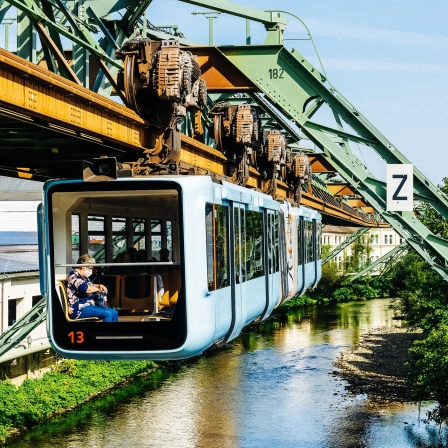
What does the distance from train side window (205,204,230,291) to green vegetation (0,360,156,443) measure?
20665 mm

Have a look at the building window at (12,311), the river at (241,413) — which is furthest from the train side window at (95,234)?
the building window at (12,311)

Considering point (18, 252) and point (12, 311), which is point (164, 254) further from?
point (18, 252)

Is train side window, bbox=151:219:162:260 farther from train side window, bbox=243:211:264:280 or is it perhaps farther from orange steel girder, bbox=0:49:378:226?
train side window, bbox=243:211:264:280

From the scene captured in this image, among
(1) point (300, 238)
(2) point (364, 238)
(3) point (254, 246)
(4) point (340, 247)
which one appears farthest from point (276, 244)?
(2) point (364, 238)

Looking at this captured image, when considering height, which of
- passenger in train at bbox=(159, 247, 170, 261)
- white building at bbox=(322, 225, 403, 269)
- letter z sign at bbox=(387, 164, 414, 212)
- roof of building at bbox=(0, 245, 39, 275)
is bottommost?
passenger in train at bbox=(159, 247, 170, 261)

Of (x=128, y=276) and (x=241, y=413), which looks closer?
(x=128, y=276)

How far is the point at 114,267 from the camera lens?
1176 cm

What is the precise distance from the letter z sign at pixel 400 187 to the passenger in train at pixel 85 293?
1022cm

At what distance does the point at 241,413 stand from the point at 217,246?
81.7ft

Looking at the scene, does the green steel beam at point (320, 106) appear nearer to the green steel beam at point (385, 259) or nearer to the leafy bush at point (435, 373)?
the leafy bush at point (435, 373)

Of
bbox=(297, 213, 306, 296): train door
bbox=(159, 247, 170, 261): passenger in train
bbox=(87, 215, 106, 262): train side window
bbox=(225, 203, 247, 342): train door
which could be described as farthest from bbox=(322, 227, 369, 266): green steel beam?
bbox=(159, 247, 170, 261): passenger in train

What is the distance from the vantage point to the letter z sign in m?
20.8

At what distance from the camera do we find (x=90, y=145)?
650 inches

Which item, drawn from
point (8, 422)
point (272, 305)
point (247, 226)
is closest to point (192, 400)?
point (8, 422)
